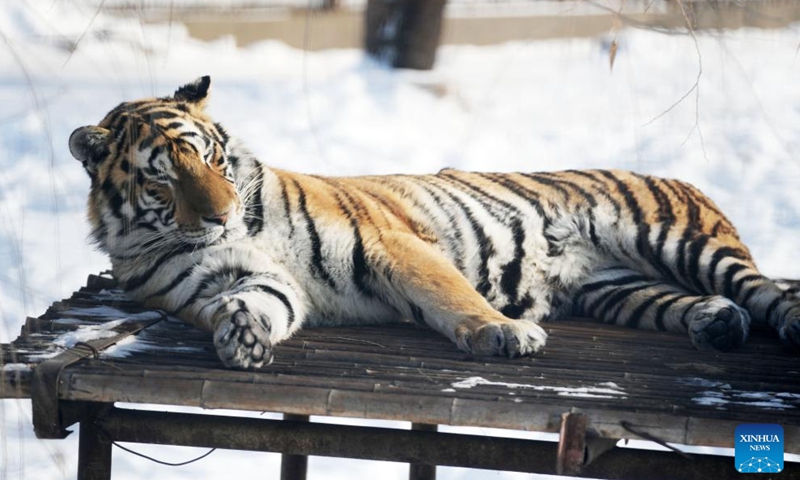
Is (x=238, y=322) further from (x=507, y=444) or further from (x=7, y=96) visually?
(x=7, y=96)

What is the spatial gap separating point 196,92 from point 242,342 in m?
0.88

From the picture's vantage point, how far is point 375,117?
6.76 m

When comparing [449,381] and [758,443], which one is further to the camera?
[449,381]

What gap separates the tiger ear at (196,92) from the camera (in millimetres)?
2621

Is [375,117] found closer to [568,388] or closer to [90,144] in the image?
[90,144]

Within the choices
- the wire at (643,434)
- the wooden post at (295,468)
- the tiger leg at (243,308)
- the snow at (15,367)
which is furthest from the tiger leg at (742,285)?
the snow at (15,367)

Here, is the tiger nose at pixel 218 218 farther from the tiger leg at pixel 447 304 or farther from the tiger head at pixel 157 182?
the tiger leg at pixel 447 304

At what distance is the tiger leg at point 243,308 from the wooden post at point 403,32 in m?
0.80

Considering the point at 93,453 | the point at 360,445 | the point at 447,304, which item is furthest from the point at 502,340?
the point at 93,453

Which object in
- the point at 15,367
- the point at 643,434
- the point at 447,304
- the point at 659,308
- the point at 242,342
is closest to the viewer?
the point at 643,434

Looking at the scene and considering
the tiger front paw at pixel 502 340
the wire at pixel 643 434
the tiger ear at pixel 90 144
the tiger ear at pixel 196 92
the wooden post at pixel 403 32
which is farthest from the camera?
the tiger ear at pixel 196 92

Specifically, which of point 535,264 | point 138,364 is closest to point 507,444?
point 138,364

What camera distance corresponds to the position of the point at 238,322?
207 cm

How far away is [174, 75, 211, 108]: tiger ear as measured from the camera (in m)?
2.62
